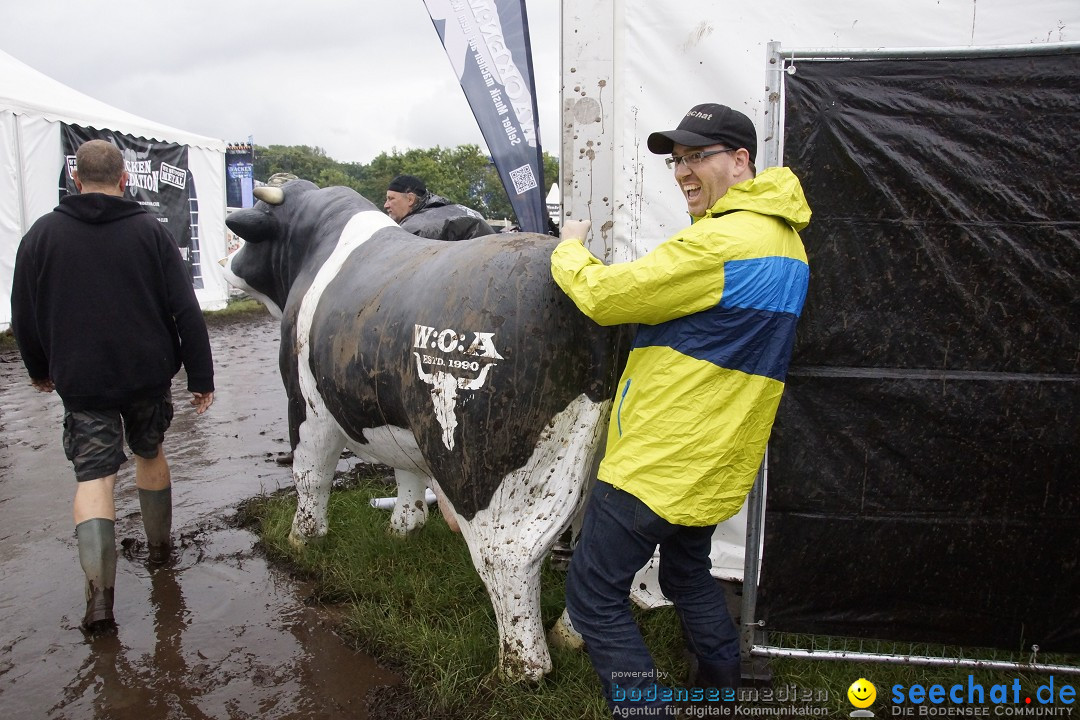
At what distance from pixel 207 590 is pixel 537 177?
2.85m

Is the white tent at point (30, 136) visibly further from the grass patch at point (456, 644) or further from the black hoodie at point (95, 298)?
the grass patch at point (456, 644)

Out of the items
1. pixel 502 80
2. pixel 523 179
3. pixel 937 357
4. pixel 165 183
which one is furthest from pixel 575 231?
pixel 165 183

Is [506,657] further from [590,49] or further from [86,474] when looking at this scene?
[590,49]

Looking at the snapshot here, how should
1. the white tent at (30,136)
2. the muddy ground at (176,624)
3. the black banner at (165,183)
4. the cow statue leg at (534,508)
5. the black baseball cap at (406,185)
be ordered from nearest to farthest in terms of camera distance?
1. the cow statue leg at (534,508)
2. the muddy ground at (176,624)
3. the black baseball cap at (406,185)
4. the white tent at (30,136)
5. the black banner at (165,183)

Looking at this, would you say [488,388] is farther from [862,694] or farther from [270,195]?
[270,195]

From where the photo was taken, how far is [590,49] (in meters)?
2.94

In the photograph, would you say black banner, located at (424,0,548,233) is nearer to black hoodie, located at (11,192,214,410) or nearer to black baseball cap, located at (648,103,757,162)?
black hoodie, located at (11,192,214,410)

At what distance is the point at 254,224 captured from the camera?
3.56 metres

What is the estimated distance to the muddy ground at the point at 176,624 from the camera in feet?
8.55

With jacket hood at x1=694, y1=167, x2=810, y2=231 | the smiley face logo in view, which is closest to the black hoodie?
jacket hood at x1=694, y1=167, x2=810, y2=231

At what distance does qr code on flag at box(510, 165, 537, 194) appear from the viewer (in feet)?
14.5

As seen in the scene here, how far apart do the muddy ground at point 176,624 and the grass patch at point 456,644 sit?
0.33 feet

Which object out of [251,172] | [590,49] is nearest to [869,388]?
[590,49]

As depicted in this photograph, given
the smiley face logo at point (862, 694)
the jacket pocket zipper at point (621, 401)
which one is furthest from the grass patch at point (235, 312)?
the smiley face logo at point (862, 694)
